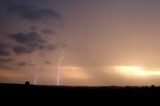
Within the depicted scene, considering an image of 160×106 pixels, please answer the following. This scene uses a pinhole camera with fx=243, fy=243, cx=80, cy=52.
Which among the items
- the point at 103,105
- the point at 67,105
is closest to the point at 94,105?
the point at 103,105

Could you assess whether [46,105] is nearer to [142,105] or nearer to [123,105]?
[123,105]

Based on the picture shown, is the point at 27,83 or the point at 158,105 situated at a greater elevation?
the point at 27,83

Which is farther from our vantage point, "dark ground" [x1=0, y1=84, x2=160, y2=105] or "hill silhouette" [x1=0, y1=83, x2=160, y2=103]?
"hill silhouette" [x1=0, y1=83, x2=160, y2=103]

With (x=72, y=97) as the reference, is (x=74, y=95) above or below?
above

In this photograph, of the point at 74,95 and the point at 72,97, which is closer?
the point at 72,97

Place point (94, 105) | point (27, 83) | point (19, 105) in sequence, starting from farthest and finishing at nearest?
point (27, 83)
point (94, 105)
point (19, 105)

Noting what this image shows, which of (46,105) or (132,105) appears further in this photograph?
(132,105)

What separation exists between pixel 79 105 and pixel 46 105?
516 cm

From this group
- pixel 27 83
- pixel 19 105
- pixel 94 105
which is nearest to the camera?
pixel 19 105

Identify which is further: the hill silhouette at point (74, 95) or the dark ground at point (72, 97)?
the hill silhouette at point (74, 95)

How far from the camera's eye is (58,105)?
124 feet

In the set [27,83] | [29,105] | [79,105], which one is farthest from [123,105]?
[27,83]

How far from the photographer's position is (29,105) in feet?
121

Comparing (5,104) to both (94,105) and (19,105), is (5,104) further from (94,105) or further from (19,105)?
(94,105)
